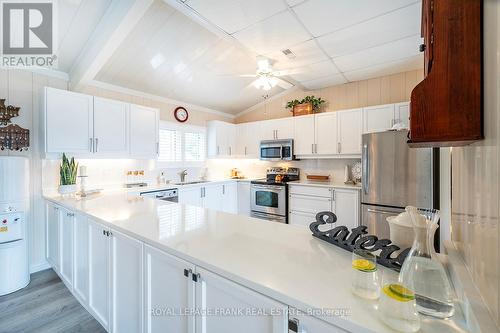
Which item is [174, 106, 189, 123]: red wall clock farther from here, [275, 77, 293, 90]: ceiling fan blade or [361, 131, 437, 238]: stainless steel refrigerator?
[361, 131, 437, 238]: stainless steel refrigerator

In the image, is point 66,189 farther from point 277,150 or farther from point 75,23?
point 277,150

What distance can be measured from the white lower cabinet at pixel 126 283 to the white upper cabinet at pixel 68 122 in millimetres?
1918

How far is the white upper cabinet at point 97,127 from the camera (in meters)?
2.70

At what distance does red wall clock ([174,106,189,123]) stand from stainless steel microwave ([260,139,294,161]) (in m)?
1.66

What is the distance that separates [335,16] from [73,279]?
3596 mm

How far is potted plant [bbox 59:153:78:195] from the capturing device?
270 cm

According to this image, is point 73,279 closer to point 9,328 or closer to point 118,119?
point 9,328

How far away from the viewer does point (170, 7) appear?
2.34 m

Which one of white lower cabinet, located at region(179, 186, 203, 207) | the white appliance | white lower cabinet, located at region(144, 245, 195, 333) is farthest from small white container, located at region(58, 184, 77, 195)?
white lower cabinet, located at region(144, 245, 195, 333)

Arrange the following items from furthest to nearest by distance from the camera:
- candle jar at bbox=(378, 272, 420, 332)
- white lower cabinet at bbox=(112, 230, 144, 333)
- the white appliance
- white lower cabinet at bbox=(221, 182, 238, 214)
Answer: white lower cabinet at bbox=(221, 182, 238, 214) < the white appliance < white lower cabinet at bbox=(112, 230, 144, 333) < candle jar at bbox=(378, 272, 420, 332)

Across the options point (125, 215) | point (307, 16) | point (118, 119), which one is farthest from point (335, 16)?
point (118, 119)

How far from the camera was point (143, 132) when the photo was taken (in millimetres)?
3578

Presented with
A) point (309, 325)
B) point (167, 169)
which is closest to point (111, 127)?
point (167, 169)

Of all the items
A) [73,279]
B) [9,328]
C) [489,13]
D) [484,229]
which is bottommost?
[9,328]
